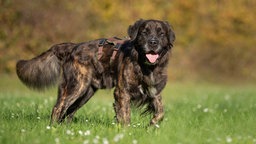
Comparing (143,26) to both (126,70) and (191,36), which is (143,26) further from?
(191,36)

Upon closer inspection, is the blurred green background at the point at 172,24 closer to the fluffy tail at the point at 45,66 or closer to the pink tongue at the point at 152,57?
the fluffy tail at the point at 45,66

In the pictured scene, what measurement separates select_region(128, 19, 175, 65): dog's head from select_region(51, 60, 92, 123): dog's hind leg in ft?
3.71

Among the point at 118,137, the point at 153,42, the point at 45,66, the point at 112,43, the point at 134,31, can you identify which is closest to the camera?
the point at 118,137

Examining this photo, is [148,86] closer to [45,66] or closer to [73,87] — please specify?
[73,87]

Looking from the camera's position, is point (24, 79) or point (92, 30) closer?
point (24, 79)

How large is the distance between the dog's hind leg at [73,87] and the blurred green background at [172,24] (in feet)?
60.0

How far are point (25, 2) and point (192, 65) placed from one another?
48.4ft

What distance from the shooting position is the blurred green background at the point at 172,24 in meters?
28.5

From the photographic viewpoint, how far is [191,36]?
126 ft

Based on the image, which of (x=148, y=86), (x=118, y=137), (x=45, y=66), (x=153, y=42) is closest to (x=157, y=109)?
(x=148, y=86)

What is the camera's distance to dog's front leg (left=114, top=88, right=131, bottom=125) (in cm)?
856

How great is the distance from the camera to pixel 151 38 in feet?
27.9

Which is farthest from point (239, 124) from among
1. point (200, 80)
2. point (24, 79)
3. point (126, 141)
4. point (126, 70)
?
point (200, 80)

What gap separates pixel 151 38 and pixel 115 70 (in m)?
0.98
